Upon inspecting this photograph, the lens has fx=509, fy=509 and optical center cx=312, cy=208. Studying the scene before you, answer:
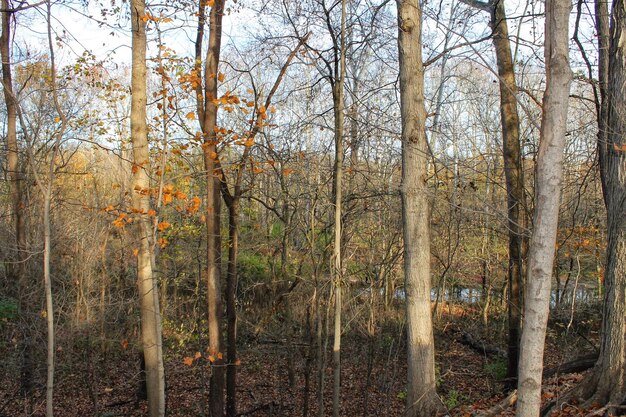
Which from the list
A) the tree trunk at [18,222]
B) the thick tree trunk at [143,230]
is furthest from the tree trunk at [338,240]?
the tree trunk at [18,222]

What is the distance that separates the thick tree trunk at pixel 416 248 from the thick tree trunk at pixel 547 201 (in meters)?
2.61

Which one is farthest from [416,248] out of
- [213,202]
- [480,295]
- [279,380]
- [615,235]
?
[480,295]

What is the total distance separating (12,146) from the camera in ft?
37.8

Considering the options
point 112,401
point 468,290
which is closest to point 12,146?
point 112,401

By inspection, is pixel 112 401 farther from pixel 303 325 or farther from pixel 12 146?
pixel 12 146

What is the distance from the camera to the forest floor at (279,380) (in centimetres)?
1068

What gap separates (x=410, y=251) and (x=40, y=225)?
1015 centimetres

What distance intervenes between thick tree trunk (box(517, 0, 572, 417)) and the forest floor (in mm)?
6467

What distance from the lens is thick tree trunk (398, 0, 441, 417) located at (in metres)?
5.94

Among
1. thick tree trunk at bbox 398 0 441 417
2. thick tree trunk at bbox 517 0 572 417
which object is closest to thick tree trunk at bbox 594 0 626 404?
thick tree trunk at bbox 398 0 441 417

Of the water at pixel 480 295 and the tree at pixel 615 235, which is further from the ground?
the tree at pixel 615 235

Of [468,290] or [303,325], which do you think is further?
[468,290]

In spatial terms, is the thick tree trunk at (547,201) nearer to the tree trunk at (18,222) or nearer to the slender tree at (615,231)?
the slender tree at (615,231)

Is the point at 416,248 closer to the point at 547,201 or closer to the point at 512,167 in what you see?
the point at 547,201
